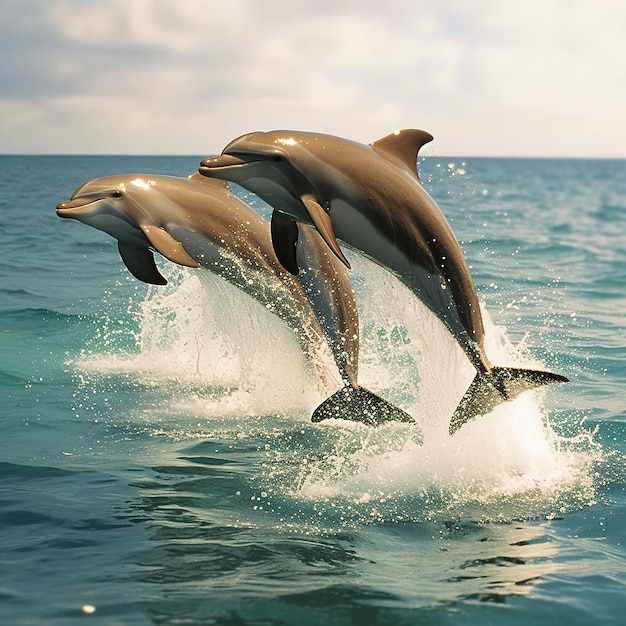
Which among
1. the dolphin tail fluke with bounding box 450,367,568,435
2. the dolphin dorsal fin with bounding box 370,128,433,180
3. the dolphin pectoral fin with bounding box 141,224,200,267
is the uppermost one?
the dolphin dorsal fin with bounding box 370,128,433,180

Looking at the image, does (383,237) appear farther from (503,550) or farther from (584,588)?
(584,588)

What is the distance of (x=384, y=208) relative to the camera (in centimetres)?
723

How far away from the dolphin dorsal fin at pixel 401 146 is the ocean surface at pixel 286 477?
4.06 feet

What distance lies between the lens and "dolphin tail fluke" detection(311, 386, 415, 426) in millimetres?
8008

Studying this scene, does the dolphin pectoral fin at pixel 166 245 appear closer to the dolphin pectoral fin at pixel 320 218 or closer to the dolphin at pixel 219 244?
the dolphin at pixel 219 244

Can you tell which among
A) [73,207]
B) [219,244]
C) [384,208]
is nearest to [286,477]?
[384,208]

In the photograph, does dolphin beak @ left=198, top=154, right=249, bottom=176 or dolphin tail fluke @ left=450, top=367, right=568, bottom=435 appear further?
dolphin tail fluke @ left=450, top=367, right=568, bottom=435

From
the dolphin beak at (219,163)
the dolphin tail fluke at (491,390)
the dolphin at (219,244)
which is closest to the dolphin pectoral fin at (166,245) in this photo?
the dolphin at (219,244)

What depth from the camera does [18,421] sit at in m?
9.57

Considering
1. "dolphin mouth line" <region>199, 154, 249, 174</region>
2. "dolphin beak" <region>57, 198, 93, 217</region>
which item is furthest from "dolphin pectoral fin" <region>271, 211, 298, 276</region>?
"dolphin beak" <region>57, 198, 93, 217</region>

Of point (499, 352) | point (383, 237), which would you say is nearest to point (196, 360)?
point (499, 352)

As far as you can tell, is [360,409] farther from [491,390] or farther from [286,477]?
[491,390]

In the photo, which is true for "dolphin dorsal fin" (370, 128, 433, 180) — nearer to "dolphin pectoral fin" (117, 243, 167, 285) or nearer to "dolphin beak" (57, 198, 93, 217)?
"dolphin pectoral fin" (117, 243, 167, 285)

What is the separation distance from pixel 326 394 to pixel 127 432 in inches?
88.9
